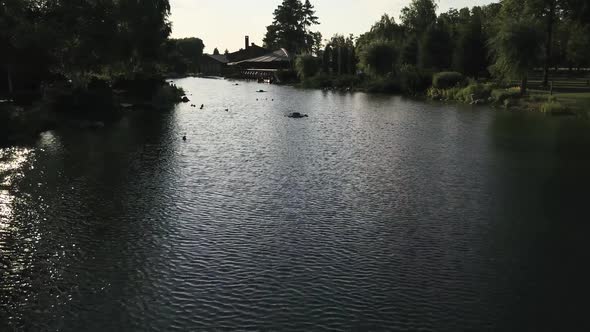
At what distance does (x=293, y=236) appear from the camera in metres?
22.6

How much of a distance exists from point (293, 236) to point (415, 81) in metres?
88.2

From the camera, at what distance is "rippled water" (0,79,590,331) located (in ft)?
52.7

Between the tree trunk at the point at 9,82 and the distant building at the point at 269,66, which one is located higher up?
the distant building at the point at 269,66

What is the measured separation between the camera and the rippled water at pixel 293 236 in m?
16.1

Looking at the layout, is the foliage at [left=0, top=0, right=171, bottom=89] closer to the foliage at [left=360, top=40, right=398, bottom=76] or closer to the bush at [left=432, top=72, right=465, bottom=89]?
the bush at [left=432, top=72, right=465, bottom=89]

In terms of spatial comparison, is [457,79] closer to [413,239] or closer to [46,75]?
[46,75]

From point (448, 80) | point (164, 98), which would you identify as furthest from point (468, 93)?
point (164, 98)

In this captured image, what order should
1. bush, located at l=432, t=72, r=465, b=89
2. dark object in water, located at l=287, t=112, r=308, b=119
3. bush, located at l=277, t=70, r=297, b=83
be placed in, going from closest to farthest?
dark object in water, located at l=287, t=112, r=308, b=119 → bush, located at l=432, t=72, r=465, b=89 → bush, located at l=277, t=70, r=297, b=83

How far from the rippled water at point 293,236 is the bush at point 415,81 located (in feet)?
198

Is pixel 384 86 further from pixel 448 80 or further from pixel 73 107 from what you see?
pixel 73 107

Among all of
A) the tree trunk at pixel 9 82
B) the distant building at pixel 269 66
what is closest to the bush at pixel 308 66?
the distant building at pixel 269 66

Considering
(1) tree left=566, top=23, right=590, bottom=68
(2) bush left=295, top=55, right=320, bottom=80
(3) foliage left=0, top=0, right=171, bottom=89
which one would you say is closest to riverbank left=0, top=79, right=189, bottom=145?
(3) foliage left=0, top=0, right=171, bottom=89

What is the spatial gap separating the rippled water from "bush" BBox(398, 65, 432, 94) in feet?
198

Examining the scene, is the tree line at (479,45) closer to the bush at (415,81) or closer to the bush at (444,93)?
the bush at (415,81)
